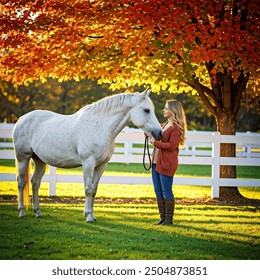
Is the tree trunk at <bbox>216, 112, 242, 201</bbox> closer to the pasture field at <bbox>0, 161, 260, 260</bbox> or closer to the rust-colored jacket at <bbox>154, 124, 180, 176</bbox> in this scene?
the pasture field at <bbox>0, 161, 260, 260</bbox>

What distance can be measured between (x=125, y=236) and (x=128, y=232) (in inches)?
11.5

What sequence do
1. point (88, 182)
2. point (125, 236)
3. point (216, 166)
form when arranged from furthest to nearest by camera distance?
point (216, 166) → point (88, 182) → point (125, 236)

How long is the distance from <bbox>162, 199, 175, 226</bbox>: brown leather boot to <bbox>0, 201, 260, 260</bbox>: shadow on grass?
152mm

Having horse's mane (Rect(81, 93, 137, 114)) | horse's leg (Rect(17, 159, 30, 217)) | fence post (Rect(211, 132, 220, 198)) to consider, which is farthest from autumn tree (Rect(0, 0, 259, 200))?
horse's leg (Rect(17, 159, 30, 217))

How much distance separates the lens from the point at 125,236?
23.7ft

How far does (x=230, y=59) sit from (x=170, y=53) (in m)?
1.22

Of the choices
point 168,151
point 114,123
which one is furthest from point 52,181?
point 168,151

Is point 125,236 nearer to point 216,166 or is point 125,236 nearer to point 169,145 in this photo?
point 169,145

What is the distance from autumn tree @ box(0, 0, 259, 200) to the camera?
32.8ft

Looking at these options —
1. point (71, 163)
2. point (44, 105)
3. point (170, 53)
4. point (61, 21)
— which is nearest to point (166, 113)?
point (71, 163)

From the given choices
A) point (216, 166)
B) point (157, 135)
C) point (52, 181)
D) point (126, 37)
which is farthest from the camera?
point (216, 166)

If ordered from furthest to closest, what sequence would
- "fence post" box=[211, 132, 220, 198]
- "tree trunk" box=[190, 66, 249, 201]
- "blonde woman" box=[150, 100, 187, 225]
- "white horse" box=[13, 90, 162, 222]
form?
"tree trunk" box=[190, 66, 249, 201] → "fence post" box=[211, 132, 220, 198] → "white horse" box=[13, 90, 162, 222] → "blonde woman" box=[150, 100, 187, 225]

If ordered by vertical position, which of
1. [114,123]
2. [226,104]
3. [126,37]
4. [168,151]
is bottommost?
[168,151]
